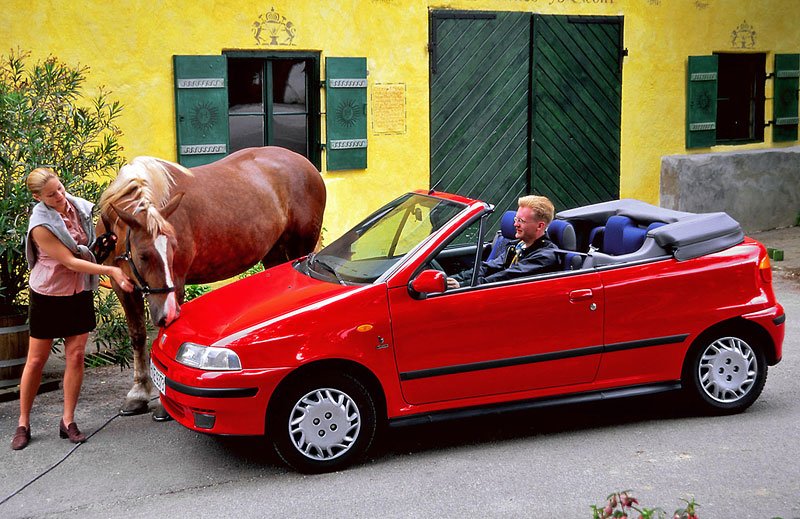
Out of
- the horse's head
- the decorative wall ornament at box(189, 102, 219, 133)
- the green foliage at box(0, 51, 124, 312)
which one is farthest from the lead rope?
the decorative wall ornament at box(189, 102, 219, 133)

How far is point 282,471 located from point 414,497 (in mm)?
841

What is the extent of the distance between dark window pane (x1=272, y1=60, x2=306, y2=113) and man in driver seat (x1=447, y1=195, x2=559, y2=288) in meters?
4.94

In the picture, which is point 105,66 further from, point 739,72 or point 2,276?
point 739,72

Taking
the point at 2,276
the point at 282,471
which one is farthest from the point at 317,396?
the point at 2,276

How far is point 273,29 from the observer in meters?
10.7

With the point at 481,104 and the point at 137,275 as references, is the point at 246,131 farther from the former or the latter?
the point at 137,275

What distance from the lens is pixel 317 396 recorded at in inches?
221

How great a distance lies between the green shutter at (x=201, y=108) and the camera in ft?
33.4

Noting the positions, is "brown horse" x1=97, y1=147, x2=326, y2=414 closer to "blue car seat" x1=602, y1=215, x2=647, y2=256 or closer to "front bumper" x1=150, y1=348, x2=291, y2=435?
"front bumper" x1=150, y1=348, x2=291, y2=435

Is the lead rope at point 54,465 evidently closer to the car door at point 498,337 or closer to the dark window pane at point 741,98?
the car door at point 498,337

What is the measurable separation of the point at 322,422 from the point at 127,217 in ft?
5.56

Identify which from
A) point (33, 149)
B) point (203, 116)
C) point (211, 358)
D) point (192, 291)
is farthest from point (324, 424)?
point (203, 116)

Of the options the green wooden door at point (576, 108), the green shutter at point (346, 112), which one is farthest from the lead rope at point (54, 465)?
the green wooden door at point (576, 108)

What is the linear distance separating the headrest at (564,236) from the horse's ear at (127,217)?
2.53 metres
